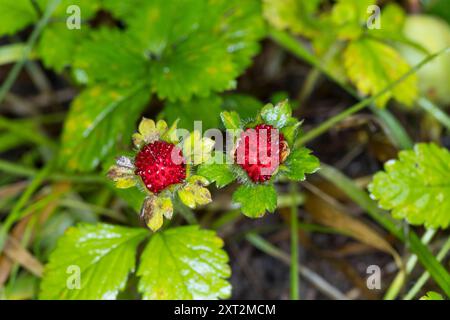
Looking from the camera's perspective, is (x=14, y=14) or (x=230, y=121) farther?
(x=14, y=14)

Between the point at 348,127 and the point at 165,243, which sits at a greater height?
the point at 348,127

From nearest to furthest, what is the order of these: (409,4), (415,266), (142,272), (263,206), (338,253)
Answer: (263,206) → (142,272) → (415,266) → (338,253) → (409,4)

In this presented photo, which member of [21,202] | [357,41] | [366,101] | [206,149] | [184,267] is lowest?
[184,267]

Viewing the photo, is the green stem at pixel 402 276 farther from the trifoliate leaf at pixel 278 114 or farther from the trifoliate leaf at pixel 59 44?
the trifoliate leaf at pixel 59 44

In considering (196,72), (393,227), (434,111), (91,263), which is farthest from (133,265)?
(434,111)

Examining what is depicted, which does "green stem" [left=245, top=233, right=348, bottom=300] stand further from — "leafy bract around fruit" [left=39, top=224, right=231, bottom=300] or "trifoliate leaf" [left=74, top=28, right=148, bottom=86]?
"trifoliate leaf" [left=74, top=28, right=148, bottom=86]

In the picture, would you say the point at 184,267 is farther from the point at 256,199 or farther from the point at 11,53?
the point at 11,53

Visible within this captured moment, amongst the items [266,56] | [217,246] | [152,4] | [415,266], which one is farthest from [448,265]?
[152,4]

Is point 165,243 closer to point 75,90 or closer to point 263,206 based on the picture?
point 263,206
